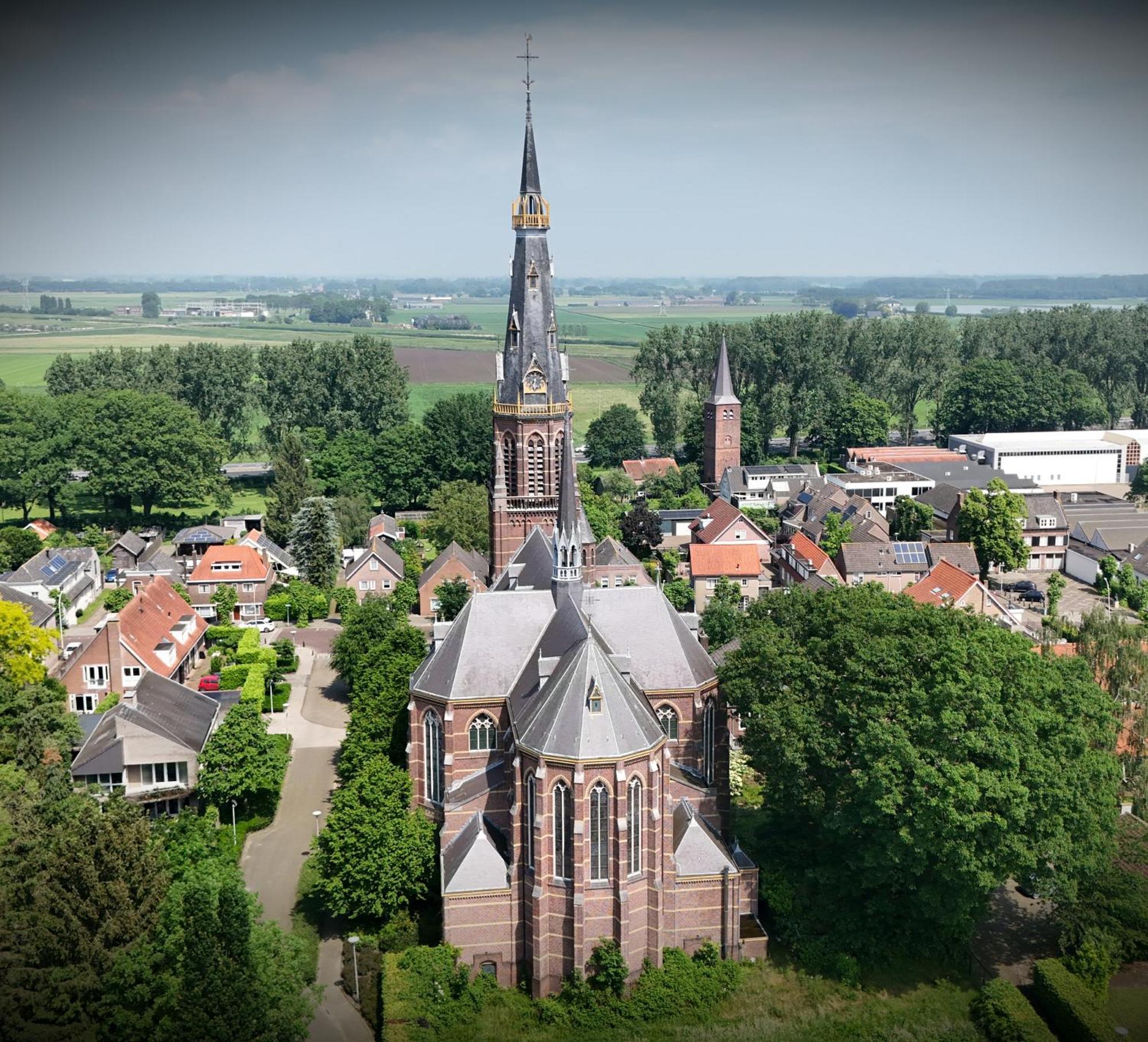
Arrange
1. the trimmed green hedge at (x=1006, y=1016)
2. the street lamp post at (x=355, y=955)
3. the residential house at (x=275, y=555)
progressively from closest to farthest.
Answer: the trimmed green hedge at (x=1006, y=1016) < the street lamp post at (x=355, y=955) < the residential house at (x=275, y=555)

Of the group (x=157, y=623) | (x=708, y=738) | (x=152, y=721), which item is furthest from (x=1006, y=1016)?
(x=157, y=623)

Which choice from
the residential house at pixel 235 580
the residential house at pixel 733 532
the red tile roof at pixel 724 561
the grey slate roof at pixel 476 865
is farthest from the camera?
the residential house at pixel 733 532

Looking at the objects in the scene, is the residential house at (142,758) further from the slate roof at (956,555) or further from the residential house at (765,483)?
the residential house at (765,483)

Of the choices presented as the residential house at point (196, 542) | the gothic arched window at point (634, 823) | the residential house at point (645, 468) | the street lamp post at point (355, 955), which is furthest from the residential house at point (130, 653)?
the residential house at point (645, 468)

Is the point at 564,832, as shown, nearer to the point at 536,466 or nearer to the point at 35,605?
the point at 536,466

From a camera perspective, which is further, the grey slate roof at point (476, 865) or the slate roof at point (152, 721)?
the slate roof at point (152, 721)

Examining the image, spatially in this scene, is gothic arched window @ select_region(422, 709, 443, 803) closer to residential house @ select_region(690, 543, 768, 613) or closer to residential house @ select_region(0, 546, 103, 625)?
residential house @ select_region(690, 543, 768, 613)

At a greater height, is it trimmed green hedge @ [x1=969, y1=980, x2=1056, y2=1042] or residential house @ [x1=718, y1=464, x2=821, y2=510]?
residential house @ [x1=718, y1=464, x2=821, y2=510]

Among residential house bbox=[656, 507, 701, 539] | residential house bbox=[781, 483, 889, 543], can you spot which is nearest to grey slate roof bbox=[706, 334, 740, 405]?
residential house bbox=[781, 483, 889, 543]
